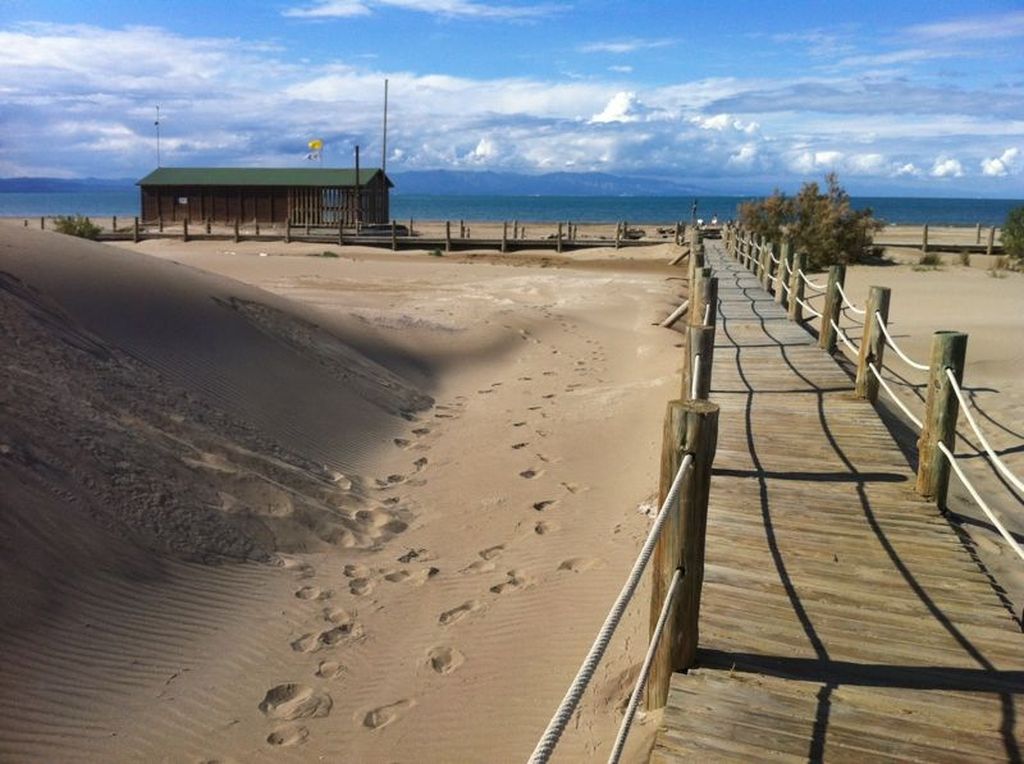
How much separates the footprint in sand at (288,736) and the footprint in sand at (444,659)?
0.90 metres

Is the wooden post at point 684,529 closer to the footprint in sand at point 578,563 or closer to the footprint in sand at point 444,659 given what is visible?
the footprint in sand at point 444,659

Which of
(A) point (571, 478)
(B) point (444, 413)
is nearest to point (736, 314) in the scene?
(B) point (444, 413)

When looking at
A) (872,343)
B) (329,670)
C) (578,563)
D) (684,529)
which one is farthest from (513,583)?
(872,343)

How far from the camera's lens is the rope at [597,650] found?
8.08ft

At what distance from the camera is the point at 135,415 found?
25.6 ft

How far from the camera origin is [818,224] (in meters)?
31.6

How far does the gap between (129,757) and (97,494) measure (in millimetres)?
2383

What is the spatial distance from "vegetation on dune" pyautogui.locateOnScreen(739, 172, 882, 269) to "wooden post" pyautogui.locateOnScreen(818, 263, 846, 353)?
20.5m

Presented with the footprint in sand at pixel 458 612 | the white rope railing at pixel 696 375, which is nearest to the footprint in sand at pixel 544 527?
the footprint in sand at pixel 458 612

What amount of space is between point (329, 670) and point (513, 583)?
63.0 inches

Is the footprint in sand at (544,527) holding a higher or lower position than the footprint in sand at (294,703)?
higher

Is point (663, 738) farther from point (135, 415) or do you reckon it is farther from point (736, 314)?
point (736, 314)

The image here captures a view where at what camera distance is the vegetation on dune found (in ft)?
103

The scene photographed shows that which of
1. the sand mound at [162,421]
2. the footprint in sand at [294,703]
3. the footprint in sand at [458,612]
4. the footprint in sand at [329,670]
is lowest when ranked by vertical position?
the footprint in sand at [294,703]
